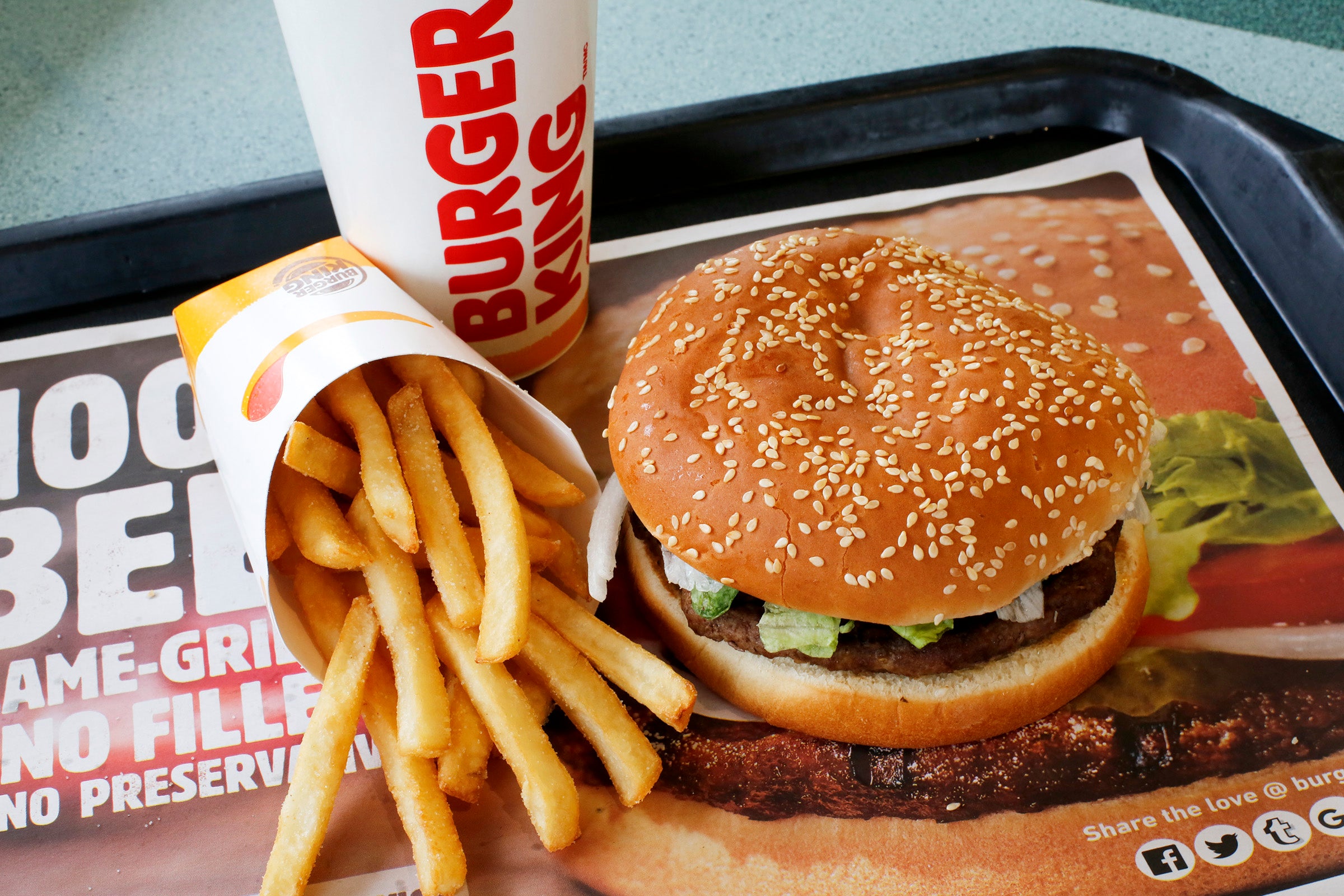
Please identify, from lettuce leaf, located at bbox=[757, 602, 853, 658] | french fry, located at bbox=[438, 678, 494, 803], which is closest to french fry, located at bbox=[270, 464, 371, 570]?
french fry, located at bbox=[438, 678, 494, 803]

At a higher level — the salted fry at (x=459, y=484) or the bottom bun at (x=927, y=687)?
the salted fry at (x=459, y=484)

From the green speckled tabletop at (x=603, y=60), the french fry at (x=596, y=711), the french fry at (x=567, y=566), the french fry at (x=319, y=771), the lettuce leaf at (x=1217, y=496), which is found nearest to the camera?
the french fry at (x=319, y=771)

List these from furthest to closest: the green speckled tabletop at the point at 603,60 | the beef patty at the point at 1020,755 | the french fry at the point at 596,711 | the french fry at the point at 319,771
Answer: the green speckled tabletop at the point at 603,60 → the beef patty at the point at 1020,755 → the french fry at the point at 596,711 → the french fry at the point at 319,771

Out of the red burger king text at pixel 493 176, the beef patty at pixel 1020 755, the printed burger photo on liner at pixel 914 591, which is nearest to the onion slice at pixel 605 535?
the printed burger photo on liner at pixel 914 591

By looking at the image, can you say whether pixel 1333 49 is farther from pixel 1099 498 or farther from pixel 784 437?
pixel 784 437

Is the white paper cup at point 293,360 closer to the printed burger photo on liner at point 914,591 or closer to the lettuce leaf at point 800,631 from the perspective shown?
the printed burger photo on liner at point 914,591

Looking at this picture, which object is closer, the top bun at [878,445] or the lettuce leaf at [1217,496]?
the top bun at [878,445]
